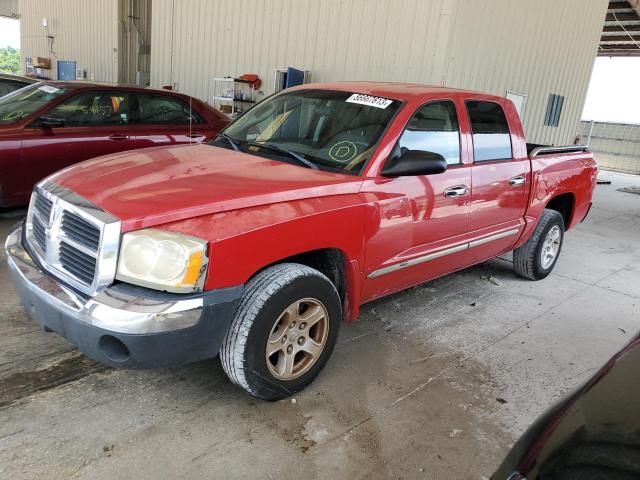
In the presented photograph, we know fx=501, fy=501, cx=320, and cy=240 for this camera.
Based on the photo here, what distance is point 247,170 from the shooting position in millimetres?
2879

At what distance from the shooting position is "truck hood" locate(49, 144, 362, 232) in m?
2.30

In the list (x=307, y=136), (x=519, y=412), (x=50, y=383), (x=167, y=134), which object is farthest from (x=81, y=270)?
(x=167, y=134)

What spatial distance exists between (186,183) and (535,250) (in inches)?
147

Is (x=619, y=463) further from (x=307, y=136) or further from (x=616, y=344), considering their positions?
(x=616, y=344)

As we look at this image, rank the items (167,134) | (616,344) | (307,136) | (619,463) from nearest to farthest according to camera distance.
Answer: (619,463) < (307,136) < (616,344) < (167,134)

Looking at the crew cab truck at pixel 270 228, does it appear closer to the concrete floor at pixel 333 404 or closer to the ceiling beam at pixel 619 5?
the concrete floor at pixel 333 404

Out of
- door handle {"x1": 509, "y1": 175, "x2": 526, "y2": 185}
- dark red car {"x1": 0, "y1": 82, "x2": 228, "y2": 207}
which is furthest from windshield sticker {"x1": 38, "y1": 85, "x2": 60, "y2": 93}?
door handle {"x1": 509, "y1": 175, "x2": 526, "y2": 185}

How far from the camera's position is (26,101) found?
225 inches

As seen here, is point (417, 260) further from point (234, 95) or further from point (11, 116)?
point (234, 95)

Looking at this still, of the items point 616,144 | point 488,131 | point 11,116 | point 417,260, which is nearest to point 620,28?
point 616,144

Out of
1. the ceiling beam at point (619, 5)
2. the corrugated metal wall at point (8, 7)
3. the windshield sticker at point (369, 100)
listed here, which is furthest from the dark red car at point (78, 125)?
the corrugated metal wall at point (8, 7)

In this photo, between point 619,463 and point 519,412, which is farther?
point 519,412

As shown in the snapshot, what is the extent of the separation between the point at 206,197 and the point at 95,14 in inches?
596

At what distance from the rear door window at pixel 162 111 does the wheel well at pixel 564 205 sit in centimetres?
425
